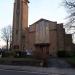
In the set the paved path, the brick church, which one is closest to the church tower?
the brick church

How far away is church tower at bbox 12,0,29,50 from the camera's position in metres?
68.4

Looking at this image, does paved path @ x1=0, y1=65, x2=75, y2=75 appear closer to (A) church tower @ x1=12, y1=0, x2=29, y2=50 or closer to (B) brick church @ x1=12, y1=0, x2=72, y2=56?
(B) brick church @ x1=12, y1=0, x2=72, y2=56

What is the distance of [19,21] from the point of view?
71.1 metres

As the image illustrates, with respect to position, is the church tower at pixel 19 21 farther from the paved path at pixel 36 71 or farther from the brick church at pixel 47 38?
the paved path at pixel 36 71

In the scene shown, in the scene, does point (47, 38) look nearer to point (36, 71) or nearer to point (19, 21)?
point (19, 21)

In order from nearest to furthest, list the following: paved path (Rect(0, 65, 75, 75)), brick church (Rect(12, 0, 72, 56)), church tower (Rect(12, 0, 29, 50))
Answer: paved path (Rect(0, 65, 75, 75)) → brick church (Rect(12, 0, 72, 56)) → church tower (Rect(12, 0, 29, 50))

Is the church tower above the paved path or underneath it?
above

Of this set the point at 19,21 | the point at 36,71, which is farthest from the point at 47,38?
the point at 36,71

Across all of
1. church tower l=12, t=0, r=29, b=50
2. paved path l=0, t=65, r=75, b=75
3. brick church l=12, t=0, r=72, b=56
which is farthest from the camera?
church tower l=12, t=0, r=29, b=50

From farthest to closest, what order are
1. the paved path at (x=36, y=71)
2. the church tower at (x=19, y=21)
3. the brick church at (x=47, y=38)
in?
the church tower at (x=19, y=21) → the brick church at (x=47, y=38) → the paved path at (x=36, y=71)

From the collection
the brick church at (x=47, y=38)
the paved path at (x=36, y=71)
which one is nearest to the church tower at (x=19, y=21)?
the brick church at (x=47, y=38)

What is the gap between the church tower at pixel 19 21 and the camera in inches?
2694

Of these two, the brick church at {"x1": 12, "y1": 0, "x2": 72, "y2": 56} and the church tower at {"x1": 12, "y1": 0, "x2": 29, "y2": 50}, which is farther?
the church tower at {"x1": 12, "y1": 0, "x2": 29, "y2": 50}

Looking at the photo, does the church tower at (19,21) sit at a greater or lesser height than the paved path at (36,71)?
greater
